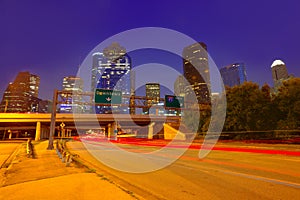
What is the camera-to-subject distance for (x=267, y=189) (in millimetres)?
5285

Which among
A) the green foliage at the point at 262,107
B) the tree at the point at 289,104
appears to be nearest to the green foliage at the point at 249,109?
the green foliage at the point at 262,107

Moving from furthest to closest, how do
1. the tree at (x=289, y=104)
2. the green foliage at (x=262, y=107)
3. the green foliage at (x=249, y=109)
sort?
the green foliage at (x=249, y=109) < the green foliage at (x=262, y=107) < the tree at (x=289, y=104)

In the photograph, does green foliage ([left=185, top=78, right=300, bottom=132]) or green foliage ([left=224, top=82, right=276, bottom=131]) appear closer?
green foliage ([left=185, top=78, right=300, bottom=132])

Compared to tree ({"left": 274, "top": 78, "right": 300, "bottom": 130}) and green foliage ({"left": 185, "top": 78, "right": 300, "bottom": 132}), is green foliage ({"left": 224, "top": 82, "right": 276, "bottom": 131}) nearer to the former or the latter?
green foliage ({"left": 185, "top": 78, "right": 300, "bottom": 132})

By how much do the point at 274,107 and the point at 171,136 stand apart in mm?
22886

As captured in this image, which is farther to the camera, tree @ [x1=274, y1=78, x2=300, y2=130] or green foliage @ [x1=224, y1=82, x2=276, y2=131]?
green foliage @ [x1=224, y1=82, x2=276, y2=131]

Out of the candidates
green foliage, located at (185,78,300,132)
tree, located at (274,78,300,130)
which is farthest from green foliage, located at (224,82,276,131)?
tree, located at (274,78,300,130)

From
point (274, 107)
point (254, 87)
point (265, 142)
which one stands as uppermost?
point (254, 87)

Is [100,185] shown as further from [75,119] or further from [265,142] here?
[75,119]

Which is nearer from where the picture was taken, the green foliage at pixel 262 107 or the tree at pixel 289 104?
the tree at pixel 289 104

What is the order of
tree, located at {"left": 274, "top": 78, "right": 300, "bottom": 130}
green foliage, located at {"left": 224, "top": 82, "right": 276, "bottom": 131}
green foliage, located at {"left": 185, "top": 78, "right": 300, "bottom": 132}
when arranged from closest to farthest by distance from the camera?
tree, located at {"left": 274, "top": 78, "right": 300, "bottom": 130}
green foliage, located at {"left": 185, "top": 78, "right": 300, "bottom": 132}
green foliage, located at {"left": 224, "top": 82, "right": 276, "bottom": 131}

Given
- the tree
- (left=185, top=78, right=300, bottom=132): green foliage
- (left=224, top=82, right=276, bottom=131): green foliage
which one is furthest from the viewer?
(left=224, top=82, right=276, bottom=131): green foliage

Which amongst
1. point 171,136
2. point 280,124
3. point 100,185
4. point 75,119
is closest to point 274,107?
point 280,124

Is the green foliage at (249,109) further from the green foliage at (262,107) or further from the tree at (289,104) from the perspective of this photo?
the tree at (289,104)
